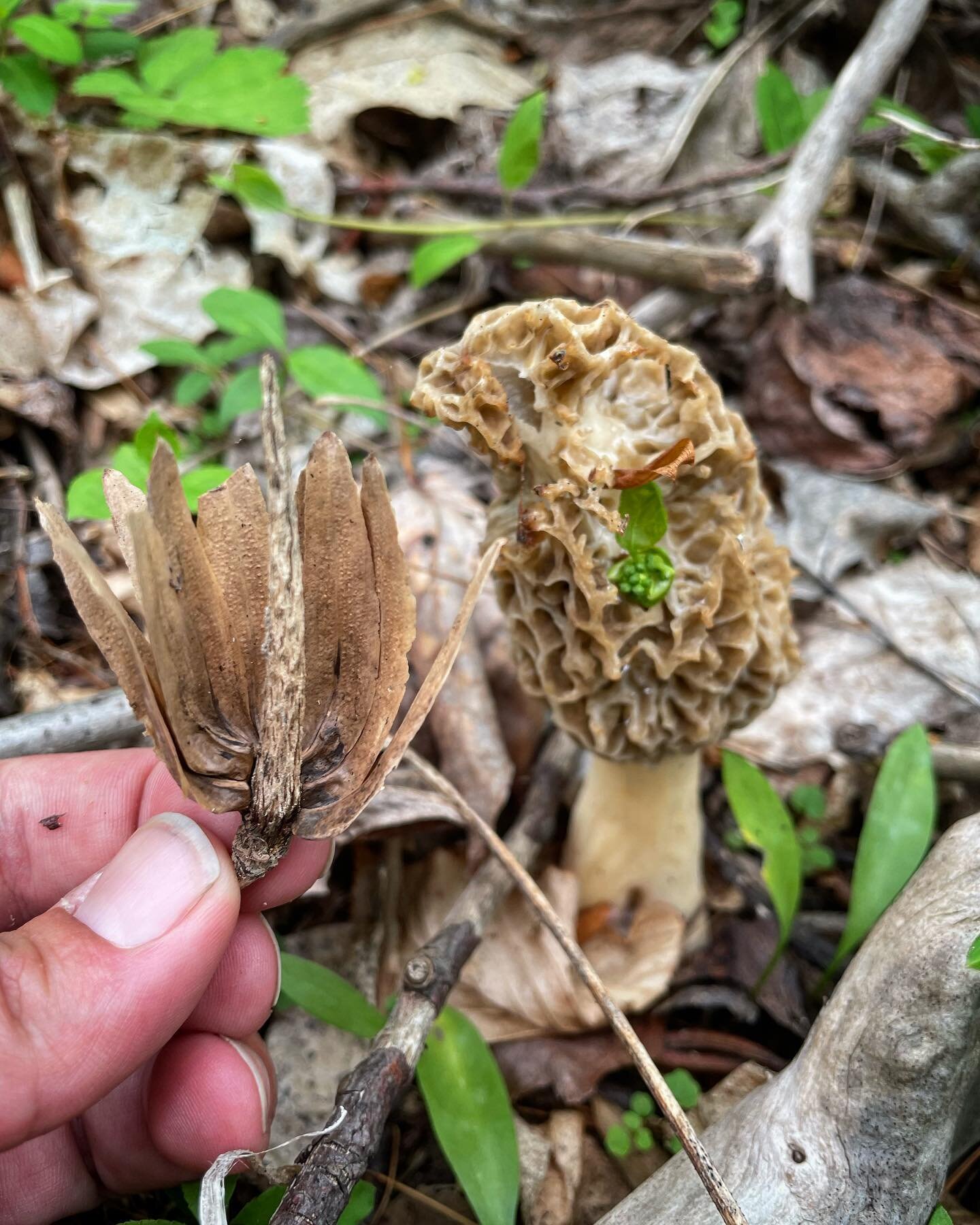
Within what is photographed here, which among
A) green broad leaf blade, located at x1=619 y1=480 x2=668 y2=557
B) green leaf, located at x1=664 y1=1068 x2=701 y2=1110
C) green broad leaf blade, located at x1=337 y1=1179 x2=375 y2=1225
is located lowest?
green leaf, located at x1=664 y1=1068 x2=701 y2=1110

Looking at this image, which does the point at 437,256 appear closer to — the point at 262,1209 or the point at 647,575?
the point at 647,575

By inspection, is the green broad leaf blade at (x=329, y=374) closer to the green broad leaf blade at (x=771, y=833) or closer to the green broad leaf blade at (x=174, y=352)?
the green broad leaf blade at (x=174, y=352)

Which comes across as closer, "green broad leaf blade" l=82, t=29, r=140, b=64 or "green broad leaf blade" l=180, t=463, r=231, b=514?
"green broad leaf blade" l=180, t=463, r=231, b=514

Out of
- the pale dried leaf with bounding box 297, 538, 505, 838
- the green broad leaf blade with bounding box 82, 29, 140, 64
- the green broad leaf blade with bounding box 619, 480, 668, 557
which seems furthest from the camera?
the green broad leaf blade with bounding box 82, 29, 140, 64

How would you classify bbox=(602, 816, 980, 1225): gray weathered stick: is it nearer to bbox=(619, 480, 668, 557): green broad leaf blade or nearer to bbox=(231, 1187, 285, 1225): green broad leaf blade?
bbox=(231, 1187, 285, 1225): green broad leaf blade

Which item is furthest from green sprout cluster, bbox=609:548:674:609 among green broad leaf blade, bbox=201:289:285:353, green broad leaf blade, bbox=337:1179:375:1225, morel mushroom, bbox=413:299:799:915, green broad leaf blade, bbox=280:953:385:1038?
green broad leaf blade, bbox=201:289:285:353

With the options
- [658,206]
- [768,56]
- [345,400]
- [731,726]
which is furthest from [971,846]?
[768,56]

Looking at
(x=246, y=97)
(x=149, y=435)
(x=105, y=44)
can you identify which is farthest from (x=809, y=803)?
(x=105, y=44)
